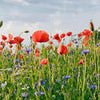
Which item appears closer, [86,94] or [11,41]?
[86,94]

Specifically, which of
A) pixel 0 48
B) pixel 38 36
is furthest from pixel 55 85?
pixel 0 48

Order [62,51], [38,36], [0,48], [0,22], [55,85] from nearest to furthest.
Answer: [0,22] < [38,36] < [62,51] < [55,85] < [0,48]

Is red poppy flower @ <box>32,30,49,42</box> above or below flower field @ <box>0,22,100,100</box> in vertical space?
above

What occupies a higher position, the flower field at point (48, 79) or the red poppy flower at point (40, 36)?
the red poppy flower at point (40, 36)

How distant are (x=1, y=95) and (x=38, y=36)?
0.84 meters

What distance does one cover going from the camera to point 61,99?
8.16 feet

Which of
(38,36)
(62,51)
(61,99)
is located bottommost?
(61,99)

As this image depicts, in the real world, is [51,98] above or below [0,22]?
below

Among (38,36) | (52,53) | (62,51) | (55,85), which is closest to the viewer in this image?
(38,36)

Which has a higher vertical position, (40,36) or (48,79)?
(40,36)

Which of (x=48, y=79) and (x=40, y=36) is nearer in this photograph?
(x=40, y=36)

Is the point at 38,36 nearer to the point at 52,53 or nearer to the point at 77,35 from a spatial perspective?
the point at 52,53

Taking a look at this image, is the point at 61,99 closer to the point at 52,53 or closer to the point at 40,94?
the point at 40,94

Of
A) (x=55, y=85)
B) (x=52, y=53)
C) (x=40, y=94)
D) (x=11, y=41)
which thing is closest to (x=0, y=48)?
(x=11, y=41)
